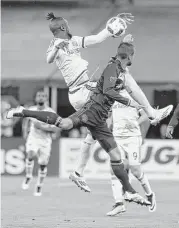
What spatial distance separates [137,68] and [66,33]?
1486 cm

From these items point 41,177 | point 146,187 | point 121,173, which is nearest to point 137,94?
point 121,173

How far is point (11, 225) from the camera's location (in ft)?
38.0

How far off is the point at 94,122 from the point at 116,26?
139cm

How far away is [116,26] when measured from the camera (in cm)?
1152

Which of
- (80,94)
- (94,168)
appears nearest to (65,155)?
(94,168)

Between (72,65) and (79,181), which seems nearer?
(72,65)

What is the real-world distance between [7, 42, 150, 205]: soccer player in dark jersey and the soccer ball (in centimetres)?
50

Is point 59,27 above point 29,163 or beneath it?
above

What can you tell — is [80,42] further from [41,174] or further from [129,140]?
[41,174]

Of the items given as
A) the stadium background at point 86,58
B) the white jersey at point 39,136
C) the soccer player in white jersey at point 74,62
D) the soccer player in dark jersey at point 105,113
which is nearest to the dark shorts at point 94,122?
the soccer player in dark jersey at point 105,113

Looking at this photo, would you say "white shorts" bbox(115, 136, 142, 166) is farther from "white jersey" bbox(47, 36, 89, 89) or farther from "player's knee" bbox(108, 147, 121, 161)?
"white jersey" bbox(47, 36, 89, 89)

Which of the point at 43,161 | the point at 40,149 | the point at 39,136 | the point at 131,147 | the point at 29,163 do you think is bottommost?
the point at 29,163

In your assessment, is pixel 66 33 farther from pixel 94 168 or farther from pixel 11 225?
→ pixel 94 168

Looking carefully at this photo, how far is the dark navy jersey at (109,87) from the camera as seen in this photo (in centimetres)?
1161
